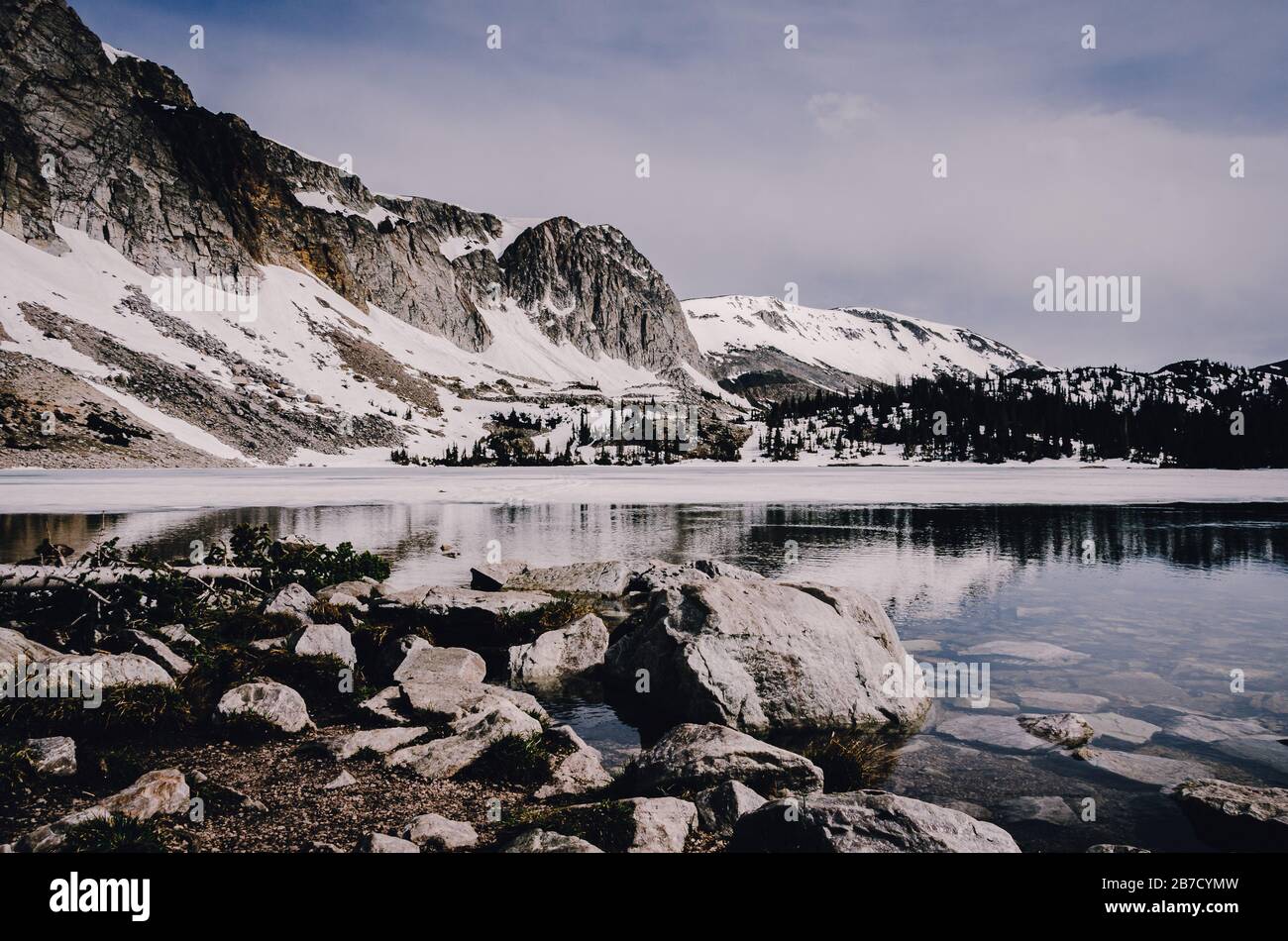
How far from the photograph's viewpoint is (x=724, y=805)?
718 cm

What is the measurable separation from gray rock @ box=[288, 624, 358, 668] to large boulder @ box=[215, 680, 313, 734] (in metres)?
1.73

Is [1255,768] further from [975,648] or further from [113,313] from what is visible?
[113,313]

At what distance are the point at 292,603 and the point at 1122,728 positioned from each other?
14.7m

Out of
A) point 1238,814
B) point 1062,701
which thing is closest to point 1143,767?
point 1238,814

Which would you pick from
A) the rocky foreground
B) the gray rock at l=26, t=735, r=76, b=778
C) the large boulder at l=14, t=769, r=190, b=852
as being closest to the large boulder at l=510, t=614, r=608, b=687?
the rocky foreground

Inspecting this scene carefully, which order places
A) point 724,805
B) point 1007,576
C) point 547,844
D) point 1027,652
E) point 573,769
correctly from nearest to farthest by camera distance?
point 547,844
point 724,805
point 573,769
point 1027,652
point 1007,576

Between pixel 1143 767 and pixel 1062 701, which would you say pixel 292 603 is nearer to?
pixel 1062 701

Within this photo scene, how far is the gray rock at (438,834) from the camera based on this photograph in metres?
6.40

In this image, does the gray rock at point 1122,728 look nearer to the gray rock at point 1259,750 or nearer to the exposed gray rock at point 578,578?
the gray rock at point 1259,750

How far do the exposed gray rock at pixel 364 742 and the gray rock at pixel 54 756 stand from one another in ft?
7.78

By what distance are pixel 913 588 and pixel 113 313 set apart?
414 feet

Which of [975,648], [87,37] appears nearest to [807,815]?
[975,648]

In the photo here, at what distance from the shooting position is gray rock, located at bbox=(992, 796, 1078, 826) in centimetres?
762
